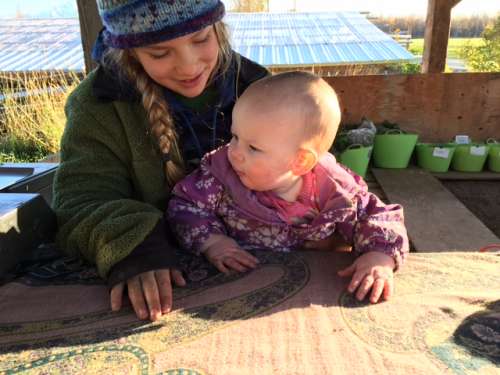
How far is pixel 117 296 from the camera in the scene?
3.30ft

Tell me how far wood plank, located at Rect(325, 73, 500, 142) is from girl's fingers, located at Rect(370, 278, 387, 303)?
12.6ft

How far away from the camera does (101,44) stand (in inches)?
57.9

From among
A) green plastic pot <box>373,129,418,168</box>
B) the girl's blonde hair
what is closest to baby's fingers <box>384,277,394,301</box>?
the girl's blonde hair

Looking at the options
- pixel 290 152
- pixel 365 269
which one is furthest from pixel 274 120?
pixel 365 269

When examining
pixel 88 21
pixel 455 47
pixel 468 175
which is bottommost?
pixel 468 175

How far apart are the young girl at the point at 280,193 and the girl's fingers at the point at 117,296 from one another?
0.26 meters

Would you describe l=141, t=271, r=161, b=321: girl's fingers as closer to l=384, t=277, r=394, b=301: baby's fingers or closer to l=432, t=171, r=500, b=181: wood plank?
l=384, t=277, r=394, b=301: baby's fingers

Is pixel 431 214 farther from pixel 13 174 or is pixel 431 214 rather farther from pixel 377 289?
pixel 13 174

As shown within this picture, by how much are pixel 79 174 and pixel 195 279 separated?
0.52 meters

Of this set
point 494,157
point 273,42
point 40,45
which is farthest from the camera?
point 40,45

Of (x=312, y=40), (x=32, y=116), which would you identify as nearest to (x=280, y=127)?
(x=32, y=116)

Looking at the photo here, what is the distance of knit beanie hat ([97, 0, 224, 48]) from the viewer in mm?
1174

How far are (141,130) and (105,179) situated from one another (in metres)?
0.19

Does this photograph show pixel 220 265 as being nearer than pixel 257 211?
Yes
